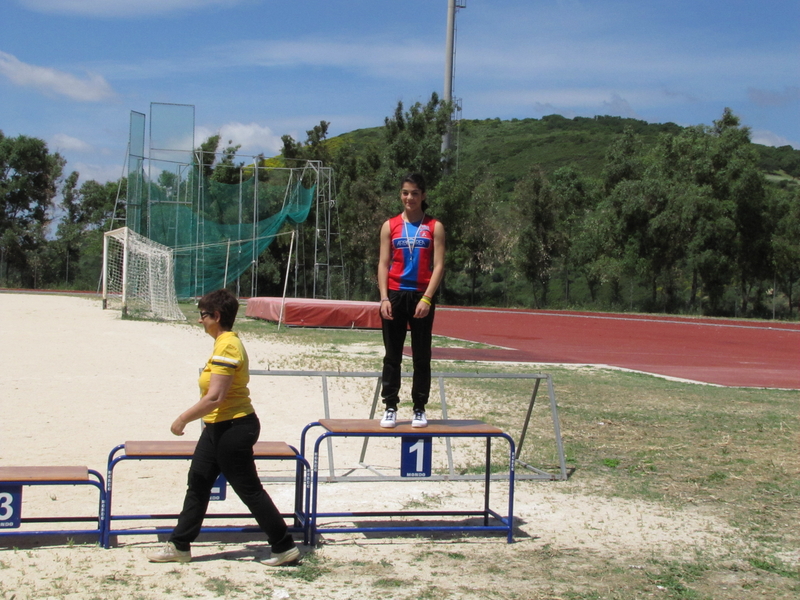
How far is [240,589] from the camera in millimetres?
4359

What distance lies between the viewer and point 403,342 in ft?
18.8

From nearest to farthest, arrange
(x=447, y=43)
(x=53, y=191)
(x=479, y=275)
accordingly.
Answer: (x=447, y=43)
(x=479, y=275)
(x=53, y=191)

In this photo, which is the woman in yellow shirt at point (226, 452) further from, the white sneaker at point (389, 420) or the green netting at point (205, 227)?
the green netting at point (205, 227)

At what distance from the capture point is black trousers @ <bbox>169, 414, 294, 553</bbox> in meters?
4.70

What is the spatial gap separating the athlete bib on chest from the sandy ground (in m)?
1.61

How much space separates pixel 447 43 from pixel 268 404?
4267cm

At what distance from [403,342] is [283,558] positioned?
1.63 metres

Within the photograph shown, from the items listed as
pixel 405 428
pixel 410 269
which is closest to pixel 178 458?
pixel 405 428

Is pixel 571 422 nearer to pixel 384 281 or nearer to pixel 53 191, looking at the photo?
pixel 384 281

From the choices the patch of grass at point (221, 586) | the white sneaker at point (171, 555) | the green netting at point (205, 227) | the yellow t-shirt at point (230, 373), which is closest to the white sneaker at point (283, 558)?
the patch of grass at point (221, 586)

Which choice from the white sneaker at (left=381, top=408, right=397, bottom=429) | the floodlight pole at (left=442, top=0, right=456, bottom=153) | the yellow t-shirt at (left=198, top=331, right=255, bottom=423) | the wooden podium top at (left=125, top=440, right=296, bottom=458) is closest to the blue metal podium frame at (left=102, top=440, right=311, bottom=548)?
the wooden podium top at (left=125, top=440, right=296, bottom=458)

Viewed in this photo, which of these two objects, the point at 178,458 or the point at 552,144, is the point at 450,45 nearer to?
the point at 178,458

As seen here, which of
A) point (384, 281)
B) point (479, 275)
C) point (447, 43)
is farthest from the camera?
point (479, 275)

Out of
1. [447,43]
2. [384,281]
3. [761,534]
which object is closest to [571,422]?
[761,534]
